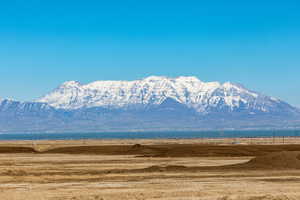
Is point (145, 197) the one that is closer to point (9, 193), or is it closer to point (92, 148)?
point (9, 193)

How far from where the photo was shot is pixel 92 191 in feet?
91.7

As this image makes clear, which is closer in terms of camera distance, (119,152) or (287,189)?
(287,189)

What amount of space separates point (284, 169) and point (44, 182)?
614 inches

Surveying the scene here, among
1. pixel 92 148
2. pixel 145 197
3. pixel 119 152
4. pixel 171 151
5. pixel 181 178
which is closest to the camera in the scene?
pixel 145 197

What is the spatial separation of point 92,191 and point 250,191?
23.0 ft

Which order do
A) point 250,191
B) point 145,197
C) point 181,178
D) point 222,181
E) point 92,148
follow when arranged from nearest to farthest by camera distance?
point 145,197, point 250,191, point 222,181, point 181,178, point 92,148

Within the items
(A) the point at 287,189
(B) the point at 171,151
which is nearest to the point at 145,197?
Result: (A) the point at 287,189

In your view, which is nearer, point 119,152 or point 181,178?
→ point 181,178

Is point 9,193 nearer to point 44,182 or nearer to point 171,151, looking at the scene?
point 44,182

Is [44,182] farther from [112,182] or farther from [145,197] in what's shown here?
[145,197]

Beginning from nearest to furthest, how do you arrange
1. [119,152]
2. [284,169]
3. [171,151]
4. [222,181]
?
[222,181] → [284,169] → [171,151] → [119,152]

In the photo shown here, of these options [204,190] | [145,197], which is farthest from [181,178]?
[145,197]

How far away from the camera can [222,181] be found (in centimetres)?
3228

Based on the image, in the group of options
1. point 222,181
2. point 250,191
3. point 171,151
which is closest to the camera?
point 250,191
